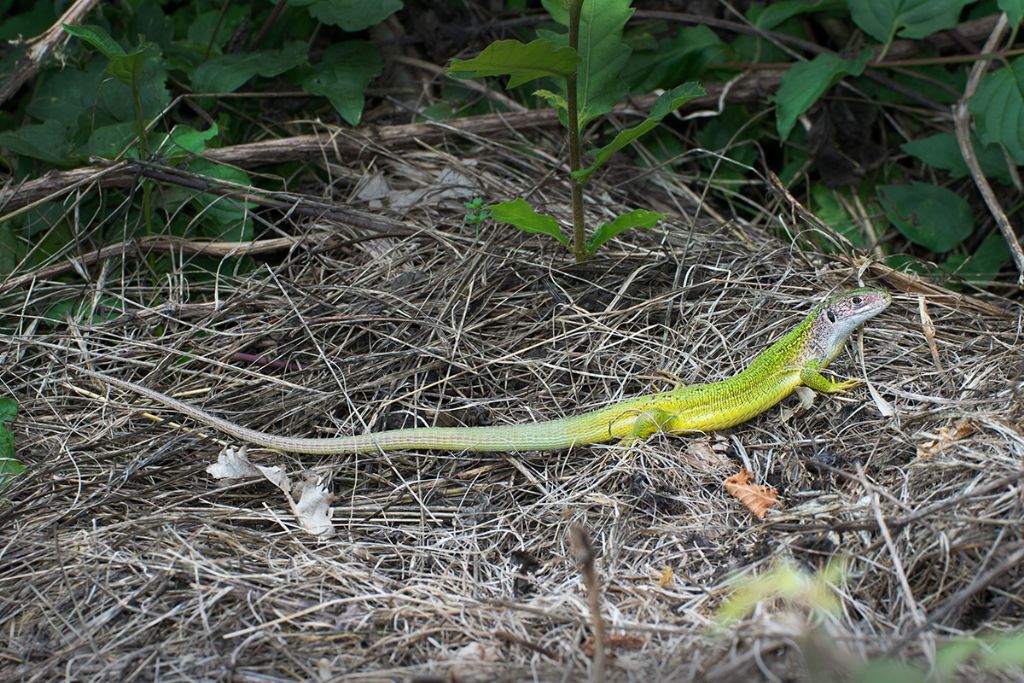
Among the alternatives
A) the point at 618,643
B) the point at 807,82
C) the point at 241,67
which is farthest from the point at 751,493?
the point at 241,67

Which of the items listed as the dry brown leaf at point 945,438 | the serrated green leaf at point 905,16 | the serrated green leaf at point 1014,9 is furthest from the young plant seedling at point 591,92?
the serrated green leaf at point 905,16

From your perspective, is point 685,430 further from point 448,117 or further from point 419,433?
point 448,117

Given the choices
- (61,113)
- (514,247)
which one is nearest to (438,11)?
(514,247)

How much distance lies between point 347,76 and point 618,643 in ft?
10.8

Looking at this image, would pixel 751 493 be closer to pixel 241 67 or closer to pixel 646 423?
pixel 646 423

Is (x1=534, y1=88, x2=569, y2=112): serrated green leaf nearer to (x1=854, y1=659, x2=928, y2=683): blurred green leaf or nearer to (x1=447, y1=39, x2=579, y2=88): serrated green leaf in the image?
(x1=447, y1=39, x2=579, y2=88): serrated green leaf

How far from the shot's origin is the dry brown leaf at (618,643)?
2.44 metres

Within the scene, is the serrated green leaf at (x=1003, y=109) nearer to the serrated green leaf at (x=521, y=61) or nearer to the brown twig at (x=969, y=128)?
the brown twig at (x=969, y=128)

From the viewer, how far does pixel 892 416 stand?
10.7ft

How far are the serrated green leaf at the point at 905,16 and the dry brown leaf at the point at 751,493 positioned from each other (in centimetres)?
249

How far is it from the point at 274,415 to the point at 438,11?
2.60 meters

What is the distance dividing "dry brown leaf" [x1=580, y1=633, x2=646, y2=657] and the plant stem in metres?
1.84

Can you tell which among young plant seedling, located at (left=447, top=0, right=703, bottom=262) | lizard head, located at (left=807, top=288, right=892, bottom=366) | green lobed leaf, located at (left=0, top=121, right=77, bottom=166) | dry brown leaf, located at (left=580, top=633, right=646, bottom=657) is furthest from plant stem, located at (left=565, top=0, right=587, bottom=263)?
green lobed leaf, located at (left=0, top=121, right=77, bottom=166)

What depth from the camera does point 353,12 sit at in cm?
432
